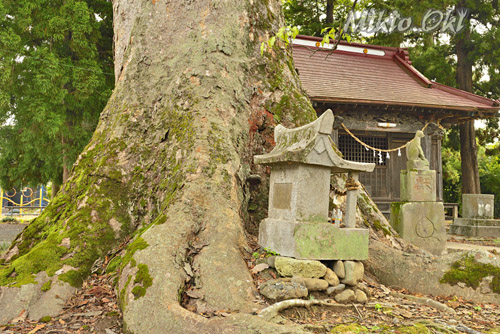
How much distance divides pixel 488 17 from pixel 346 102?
8.56 m

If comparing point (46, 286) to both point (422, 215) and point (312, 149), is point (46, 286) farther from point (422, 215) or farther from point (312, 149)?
point (422, 215)

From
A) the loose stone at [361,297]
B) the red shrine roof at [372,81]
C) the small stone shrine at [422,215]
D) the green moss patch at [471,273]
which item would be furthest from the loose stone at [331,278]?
the red shrine roof at [372,81]

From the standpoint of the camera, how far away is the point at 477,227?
1398cm

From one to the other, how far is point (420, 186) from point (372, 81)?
6229 mm

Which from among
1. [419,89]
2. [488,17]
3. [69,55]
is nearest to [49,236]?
[69,55]

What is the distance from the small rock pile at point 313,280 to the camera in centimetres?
396

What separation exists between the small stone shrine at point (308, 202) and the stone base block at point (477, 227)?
11347 millimetres

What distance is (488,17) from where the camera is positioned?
1670 centimetres

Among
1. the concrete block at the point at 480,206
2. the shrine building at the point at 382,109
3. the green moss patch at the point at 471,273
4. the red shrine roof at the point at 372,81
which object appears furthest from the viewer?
the concrete block at the point at 480,206

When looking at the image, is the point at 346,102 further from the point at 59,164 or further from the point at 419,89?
the point at 59,164

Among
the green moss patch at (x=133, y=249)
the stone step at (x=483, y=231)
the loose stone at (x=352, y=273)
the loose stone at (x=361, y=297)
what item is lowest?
the stone step at (x=483, y=231)

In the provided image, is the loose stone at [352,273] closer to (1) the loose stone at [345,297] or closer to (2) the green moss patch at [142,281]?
(1) the loose stone at [345,297]

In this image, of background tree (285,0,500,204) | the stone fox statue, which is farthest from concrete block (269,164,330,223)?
background tree (285,0,500,204)

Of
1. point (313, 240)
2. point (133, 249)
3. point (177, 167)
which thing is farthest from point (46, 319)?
point (313, 240)
